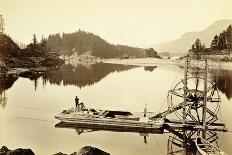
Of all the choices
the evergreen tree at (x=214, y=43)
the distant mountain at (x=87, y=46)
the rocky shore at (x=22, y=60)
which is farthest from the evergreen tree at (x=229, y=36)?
the rocky shore at (x=22, y=60)

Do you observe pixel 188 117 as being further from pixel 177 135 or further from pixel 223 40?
pixel 223 40

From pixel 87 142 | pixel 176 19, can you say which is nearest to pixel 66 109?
pixel 87 142

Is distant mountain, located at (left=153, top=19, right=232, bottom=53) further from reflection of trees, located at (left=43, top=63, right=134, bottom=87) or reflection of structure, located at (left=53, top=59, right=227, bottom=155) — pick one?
reflection of trees, located at (left=43, top=63, right=134, bottom=87)

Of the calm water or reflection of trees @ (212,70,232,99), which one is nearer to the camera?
reflection of trees @ (212,70,232,99)

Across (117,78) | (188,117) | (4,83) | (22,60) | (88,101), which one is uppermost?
(22,60)

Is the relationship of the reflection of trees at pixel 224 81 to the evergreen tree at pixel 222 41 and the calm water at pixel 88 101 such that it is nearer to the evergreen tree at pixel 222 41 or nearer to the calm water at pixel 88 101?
the calm water at pixel 88 101

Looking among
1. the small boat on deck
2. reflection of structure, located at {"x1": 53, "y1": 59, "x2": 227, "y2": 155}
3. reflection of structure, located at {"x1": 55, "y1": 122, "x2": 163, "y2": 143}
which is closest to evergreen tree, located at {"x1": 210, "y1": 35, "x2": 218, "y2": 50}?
reflection of structure, located at {"x1": 53, "y1": 59, "x2": 227, "y2": 155}

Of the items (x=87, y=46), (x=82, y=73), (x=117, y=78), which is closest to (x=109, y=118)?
(x=117, y=78)
